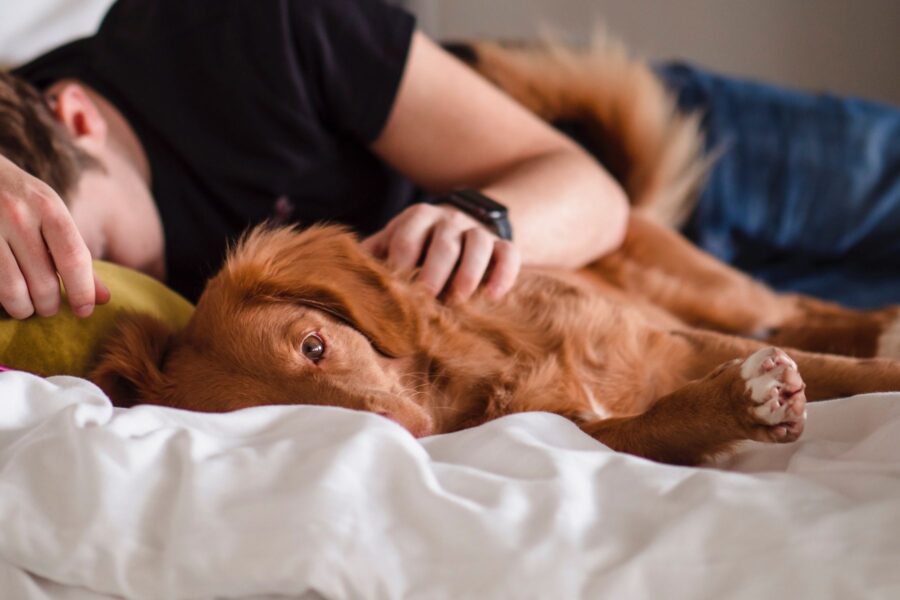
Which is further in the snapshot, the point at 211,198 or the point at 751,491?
the point at 211,198

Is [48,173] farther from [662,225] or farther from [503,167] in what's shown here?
[662,225]

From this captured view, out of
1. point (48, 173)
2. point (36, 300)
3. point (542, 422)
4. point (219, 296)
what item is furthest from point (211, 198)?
point (542, 422)

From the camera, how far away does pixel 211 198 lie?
5.96ft

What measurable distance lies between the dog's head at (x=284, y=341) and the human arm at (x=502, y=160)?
1.29 ft

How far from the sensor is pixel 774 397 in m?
0.92

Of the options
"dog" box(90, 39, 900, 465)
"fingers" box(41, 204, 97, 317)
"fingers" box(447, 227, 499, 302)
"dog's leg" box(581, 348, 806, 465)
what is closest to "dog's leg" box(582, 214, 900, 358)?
"dog" box(90, 39, 900, 465)

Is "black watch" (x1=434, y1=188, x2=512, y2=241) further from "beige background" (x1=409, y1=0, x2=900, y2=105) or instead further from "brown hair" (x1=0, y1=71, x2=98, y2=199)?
"beige background" (x1=409, y1=0, x2=900, y2=105)

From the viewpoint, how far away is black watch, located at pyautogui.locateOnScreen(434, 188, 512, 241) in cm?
139

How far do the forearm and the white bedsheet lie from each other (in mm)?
764

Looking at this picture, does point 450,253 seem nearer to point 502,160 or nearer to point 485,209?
point 485,209

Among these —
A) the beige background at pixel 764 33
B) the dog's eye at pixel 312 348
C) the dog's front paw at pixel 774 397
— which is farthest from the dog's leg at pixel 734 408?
the beige background at pixel 764 33

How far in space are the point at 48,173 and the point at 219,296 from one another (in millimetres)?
346

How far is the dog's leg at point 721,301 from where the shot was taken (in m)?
1.81

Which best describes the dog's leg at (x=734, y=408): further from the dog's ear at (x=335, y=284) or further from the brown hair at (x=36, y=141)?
the brown hair at (x=36, y=141)
